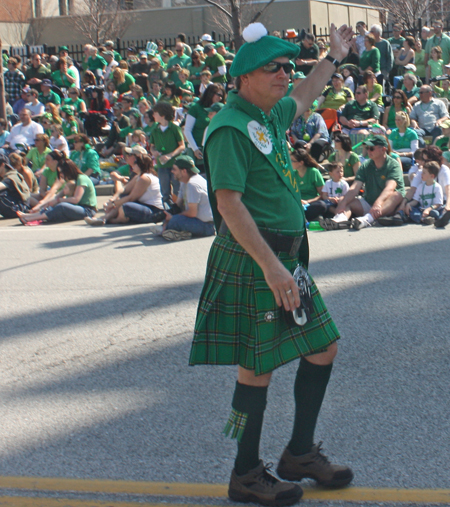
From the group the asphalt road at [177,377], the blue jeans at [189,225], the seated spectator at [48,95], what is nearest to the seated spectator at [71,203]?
the blue jeans at [189,225]

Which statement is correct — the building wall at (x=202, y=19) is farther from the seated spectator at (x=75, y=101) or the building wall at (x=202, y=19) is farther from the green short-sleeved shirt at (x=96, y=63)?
the seated spectator at (x=75, y=101)

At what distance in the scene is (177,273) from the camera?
24.3 feet

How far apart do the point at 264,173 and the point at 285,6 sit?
28322mm

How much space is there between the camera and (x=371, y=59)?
15.9m

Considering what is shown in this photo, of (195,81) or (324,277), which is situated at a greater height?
(195,81)

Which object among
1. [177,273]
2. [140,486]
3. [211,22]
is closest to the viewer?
[140,486]

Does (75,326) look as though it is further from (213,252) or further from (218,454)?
(213,252)

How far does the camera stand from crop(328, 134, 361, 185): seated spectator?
37.8 ft

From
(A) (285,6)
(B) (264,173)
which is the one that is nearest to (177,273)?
(B) (264,173)

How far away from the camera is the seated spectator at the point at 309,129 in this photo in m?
13.2

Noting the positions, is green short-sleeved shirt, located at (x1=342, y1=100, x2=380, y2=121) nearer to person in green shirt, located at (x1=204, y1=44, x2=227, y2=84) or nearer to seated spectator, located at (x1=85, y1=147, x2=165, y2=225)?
person in green shirt, located at (x1=204, y1=44, x2=227, y2=84)

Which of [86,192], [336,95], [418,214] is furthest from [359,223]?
[336,95]

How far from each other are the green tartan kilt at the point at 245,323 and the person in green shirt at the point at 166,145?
28.2 feet

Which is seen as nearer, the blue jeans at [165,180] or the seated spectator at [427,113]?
the blue jeans at [165,180]
